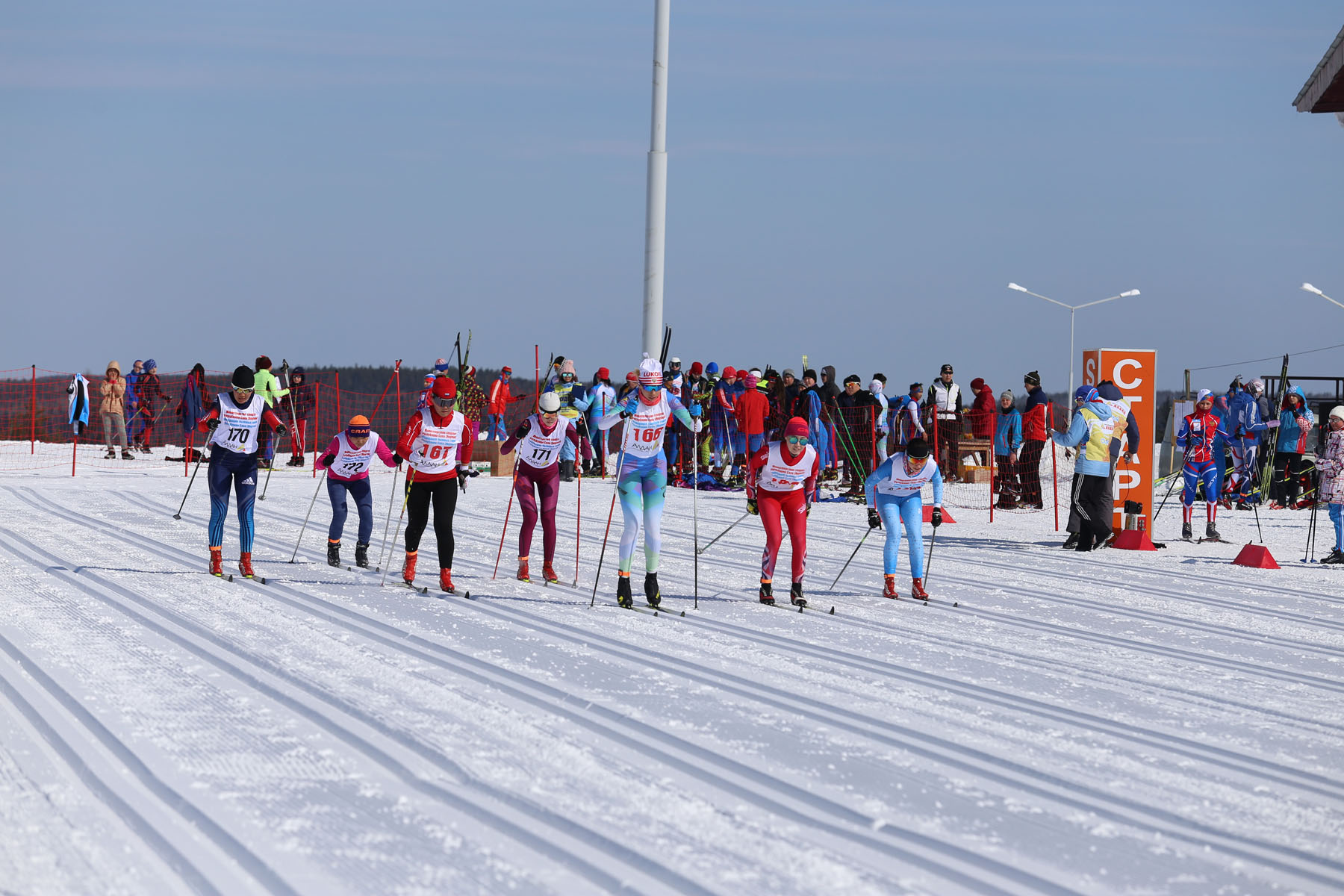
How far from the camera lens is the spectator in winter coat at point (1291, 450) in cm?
2117

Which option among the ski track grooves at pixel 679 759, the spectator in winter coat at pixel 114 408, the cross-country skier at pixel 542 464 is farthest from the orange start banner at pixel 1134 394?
the spectator in winter coat at pixel 114 408

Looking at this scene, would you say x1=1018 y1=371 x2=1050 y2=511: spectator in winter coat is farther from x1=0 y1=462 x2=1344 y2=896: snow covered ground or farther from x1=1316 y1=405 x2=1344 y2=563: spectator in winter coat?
x1=0 y1=462 x2=1344 y2=896: snow covered ground

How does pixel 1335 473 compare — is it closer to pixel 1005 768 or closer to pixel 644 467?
pixel 644 467

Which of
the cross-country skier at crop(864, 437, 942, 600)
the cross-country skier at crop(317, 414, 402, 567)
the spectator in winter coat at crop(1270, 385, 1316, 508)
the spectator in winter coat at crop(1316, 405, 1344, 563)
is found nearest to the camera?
the cross-country skier at crop(864, 437, 942, 600)

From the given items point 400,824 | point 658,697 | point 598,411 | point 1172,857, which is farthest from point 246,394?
point 1172,857

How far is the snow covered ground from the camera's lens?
478 centimetres

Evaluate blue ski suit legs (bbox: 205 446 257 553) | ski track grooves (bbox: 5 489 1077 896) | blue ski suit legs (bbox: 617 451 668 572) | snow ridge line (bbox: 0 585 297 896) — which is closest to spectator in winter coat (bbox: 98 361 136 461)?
blue ski suit legs (bbox: 205 446 257 553)

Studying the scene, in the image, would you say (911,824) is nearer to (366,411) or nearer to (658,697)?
(658,697)

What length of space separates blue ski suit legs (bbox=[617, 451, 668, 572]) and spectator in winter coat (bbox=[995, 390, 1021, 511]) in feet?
33.6

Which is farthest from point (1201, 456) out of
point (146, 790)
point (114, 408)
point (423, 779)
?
point (114, 408)

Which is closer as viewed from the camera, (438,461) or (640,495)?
(640,495)

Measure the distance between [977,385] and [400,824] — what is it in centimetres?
1740

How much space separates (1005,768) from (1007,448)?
1459 centimetres

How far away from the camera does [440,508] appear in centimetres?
1123
